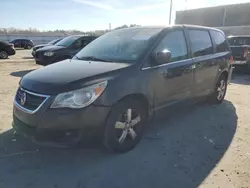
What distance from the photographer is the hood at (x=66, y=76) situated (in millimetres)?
3232

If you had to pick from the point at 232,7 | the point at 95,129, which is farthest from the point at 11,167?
the point at 232,7

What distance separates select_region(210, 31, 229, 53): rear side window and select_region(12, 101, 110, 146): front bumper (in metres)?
3.67

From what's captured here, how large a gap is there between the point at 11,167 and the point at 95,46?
7.88ft

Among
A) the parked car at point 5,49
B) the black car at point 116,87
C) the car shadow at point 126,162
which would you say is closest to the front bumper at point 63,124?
the black car at point 116,87

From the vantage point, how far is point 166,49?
14.1 ft

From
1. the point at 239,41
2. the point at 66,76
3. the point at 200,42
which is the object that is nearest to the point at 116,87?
the point at 66,76

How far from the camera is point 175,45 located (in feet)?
15.0

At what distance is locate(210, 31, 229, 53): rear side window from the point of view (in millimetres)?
5941

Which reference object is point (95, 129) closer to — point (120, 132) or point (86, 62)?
point (120, 132)

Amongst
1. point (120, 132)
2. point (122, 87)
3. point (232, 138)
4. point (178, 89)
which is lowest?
point (232, 138)

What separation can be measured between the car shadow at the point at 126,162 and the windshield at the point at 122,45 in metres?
1.36

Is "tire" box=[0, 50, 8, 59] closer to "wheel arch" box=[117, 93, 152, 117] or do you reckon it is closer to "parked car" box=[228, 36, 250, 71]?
"parked car" box=[228, 36, 250, 71]

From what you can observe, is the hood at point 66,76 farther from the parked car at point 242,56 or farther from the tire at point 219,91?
the parked car at point 242,56

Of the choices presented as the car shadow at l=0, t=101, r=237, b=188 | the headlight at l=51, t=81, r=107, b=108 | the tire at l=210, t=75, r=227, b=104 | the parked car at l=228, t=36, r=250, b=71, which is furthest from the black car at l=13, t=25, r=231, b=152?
the parked car at l=228, t=36, r=250, b=71
